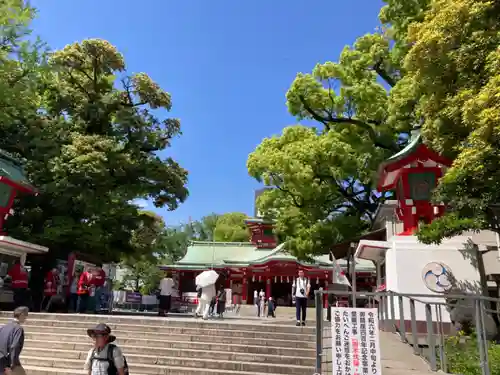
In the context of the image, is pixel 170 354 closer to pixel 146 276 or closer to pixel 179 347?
pixel 179 347

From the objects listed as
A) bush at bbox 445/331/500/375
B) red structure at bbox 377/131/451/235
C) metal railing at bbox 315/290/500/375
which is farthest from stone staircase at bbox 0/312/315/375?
red structure at bbox 377/131/451/235

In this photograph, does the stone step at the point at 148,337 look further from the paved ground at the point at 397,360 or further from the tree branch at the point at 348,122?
the tree branch at the point at 348,122

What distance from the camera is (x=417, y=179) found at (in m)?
13.2

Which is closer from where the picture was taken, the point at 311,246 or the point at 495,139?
the point at 495,139

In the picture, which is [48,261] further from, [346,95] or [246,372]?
[346,95]

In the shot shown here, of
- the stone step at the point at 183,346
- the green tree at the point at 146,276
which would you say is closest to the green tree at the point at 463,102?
the stone step at the point at 183,346

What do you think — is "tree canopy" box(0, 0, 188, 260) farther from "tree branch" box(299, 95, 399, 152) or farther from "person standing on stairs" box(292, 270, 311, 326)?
"person standing on stairs" box(292, 270, 311, 326)

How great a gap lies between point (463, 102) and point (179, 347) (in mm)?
7619

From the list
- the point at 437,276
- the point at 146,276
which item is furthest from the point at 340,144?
the point at 146,276

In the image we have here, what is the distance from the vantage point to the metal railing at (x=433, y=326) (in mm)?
6215

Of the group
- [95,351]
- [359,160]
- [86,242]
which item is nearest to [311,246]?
[359,160]

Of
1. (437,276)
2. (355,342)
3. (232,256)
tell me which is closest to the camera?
(355,342)

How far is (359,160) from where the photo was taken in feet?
54.2

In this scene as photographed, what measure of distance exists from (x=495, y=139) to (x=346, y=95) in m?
10.2
